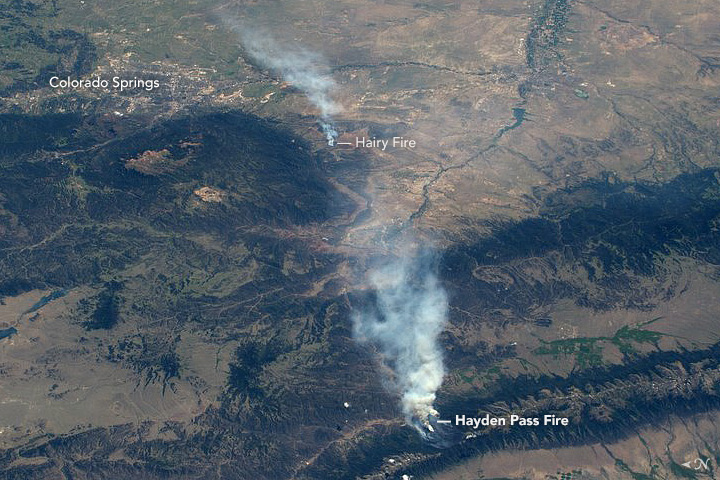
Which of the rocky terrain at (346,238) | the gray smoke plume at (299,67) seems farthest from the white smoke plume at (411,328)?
the gray smoke plume at (299,67)

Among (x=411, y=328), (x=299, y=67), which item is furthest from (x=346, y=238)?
(x=299, y=67)

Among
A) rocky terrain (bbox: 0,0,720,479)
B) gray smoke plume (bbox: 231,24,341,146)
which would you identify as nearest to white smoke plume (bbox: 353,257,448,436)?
rocky terrain (bbox: 0,0,720,479)

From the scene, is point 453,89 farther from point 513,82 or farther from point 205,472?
point 205,472

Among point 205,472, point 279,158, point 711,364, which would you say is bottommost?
point 205,472

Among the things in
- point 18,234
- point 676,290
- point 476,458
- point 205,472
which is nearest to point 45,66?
point 18,234

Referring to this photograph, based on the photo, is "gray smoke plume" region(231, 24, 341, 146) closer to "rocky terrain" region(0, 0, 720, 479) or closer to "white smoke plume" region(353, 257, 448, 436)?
"rocky terrain" region(0, 0, 720, 479)

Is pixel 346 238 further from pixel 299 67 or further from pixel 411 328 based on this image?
pixel 299 67

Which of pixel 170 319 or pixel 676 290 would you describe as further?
pixel 676 290
